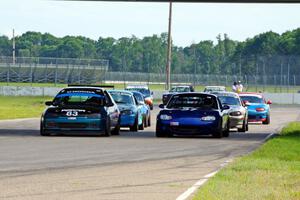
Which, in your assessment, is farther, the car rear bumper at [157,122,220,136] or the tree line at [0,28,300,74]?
the tree line at [0,28,300,74]

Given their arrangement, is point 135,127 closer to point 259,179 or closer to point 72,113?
point 72,113

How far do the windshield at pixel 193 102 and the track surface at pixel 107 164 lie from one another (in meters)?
1.12

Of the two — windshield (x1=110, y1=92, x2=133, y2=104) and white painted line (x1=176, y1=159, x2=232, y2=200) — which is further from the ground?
windshield (x1=110, y1=92, x2=133, y2=104)

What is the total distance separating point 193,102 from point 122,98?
4.65 meters

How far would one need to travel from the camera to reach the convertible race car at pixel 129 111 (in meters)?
32.3

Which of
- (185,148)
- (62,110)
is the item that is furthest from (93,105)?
(185,148)

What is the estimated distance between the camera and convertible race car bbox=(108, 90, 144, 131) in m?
32.3

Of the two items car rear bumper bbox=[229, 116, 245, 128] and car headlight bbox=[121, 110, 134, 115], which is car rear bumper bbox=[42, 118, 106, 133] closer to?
car headlight bbox=[121, 110, 134, 115]

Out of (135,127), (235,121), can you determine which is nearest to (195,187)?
(135,127)

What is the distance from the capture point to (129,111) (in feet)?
106

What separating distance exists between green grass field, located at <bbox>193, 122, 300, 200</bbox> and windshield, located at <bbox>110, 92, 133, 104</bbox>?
11.7 metres

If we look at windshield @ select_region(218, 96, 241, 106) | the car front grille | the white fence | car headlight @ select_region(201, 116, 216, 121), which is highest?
windshield @ select_region(218, 96, 241, 106)

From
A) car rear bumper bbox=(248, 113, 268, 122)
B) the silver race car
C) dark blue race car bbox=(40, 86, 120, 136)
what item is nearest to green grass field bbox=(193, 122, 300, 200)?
dark blue race car bbox=(40, 86, 120, 136)

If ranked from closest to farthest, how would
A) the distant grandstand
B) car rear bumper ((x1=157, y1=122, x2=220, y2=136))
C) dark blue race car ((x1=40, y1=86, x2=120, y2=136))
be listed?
dark blue race car ((x1=40, y1=86, x2=120, y2=136)), car rear bumper ((x1=157, y1=122, x2=220, y2=136)), the distant grandstand
